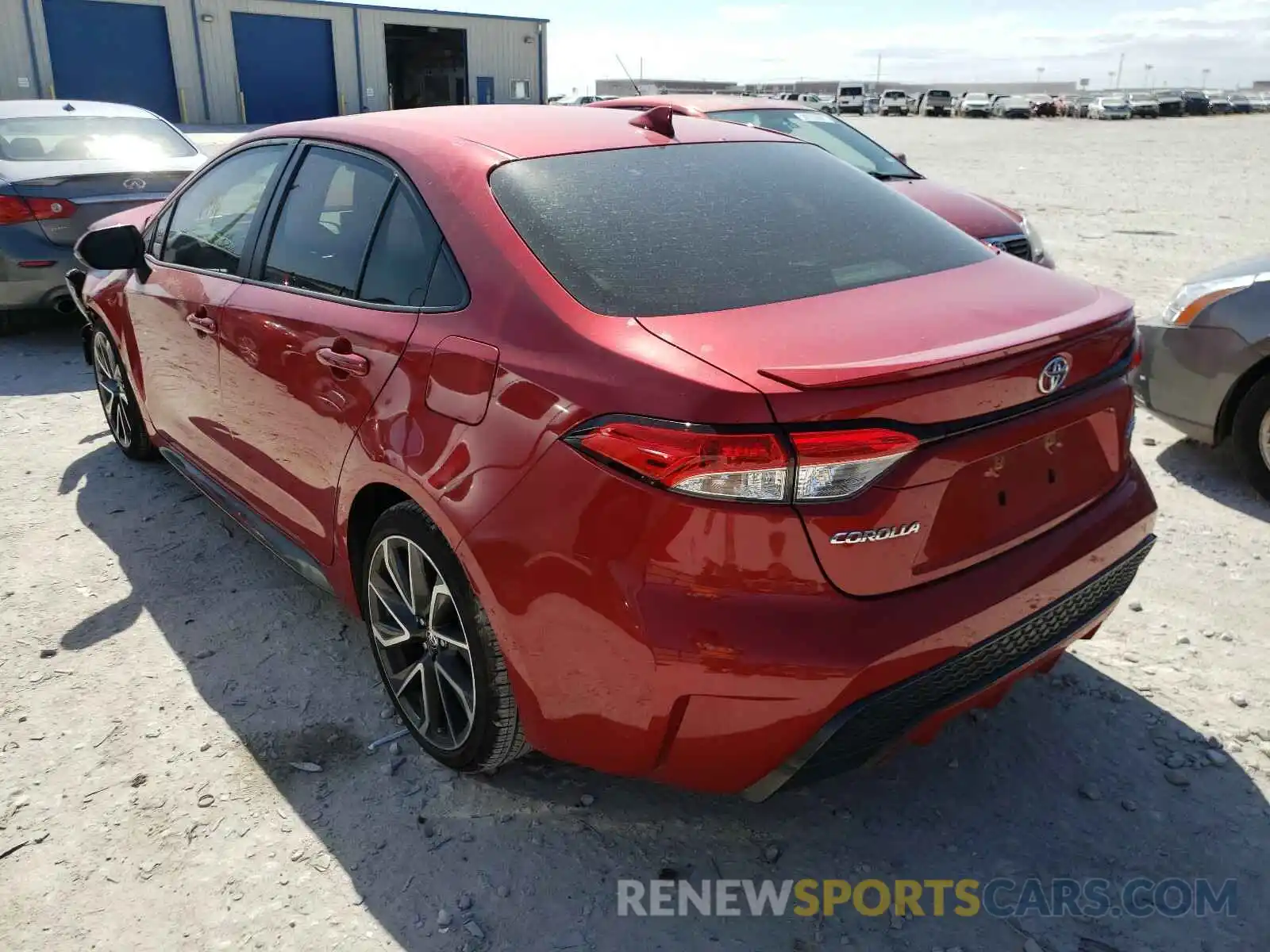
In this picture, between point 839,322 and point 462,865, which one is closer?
point 839,322

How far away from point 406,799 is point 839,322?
1.69 meters

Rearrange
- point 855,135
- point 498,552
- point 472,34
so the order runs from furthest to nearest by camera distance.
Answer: point 472,34 < point 855,135 < point 498,552

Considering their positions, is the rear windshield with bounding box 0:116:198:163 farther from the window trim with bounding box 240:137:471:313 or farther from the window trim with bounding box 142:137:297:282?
the window trim with bounding box 240:137:471:313

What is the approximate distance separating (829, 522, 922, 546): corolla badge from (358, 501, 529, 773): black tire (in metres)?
0.88

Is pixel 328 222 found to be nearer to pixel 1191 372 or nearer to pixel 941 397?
pixel 941 397

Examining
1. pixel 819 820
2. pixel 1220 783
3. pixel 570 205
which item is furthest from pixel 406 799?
pixel 1220 783

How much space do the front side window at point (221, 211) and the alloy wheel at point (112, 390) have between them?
1.03 meters

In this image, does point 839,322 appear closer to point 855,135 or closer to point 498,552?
point 498,552

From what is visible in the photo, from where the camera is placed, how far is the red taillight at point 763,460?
5.95 ft

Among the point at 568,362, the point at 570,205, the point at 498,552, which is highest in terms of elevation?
the point at 570,205

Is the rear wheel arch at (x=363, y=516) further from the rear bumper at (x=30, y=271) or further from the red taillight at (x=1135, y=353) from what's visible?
the rear bumper at (x=30, y=271)

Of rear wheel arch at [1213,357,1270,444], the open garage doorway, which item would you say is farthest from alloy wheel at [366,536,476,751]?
the open garage doorway

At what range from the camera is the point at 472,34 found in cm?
3653

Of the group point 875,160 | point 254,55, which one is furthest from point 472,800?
point 254,55
